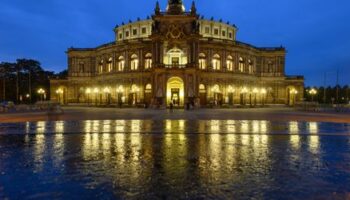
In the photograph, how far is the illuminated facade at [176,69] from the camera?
67.2 m

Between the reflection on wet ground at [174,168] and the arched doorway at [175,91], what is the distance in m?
48.9

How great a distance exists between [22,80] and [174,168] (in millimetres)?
117215

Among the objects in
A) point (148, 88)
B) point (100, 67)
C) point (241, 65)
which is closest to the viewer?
point (148, 88)

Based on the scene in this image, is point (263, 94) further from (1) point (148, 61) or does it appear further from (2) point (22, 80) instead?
(2) point (22, 80)

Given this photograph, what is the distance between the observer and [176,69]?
216 feet

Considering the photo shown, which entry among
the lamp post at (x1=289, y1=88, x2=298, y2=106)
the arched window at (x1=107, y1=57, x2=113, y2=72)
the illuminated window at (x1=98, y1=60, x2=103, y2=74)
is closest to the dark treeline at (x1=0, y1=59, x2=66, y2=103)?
the illuminated window at (x1=98, y1=60, x2=103, y2=74)

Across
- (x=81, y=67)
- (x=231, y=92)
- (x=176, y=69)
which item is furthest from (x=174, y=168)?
(x=81, y=67)

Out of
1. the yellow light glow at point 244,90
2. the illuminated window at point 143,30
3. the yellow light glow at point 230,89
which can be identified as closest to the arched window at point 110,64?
the illuminated window at point 143,30

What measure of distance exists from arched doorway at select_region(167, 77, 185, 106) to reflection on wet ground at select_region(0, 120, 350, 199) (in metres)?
48.9

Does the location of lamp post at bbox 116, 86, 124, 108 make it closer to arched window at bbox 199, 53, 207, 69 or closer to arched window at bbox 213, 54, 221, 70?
arched window at bbox 199, 53, 207, 69

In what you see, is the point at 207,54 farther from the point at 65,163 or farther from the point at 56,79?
the point at 65,163

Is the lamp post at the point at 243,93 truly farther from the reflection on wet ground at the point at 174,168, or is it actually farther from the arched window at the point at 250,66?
the reflection on wet ground at the point at 174,168

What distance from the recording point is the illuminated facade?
67.2m

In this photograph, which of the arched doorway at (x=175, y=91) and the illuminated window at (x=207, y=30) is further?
the illuminated window at (x=207, y=30)
